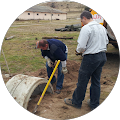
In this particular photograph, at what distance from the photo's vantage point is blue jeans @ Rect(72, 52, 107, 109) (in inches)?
98.1

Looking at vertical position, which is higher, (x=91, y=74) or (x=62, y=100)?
(x=91, y=74)

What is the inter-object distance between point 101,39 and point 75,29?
14455mm

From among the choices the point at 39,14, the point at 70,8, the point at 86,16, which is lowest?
the point at 86,16

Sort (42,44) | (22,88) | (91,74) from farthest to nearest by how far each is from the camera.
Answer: (42,44) < (22,88) < (91,74)

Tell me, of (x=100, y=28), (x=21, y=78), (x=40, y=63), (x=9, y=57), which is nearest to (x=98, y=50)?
(x=100, y=28)

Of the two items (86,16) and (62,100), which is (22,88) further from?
(86,16)

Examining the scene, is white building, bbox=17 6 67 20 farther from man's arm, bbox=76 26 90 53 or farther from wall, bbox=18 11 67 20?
man's arm, bbox=76 26 90 53

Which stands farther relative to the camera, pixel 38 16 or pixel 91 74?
pixel 38 16

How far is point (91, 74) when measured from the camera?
2645 millimetres

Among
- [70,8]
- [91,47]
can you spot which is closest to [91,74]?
[91,47]

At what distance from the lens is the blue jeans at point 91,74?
2.49 m

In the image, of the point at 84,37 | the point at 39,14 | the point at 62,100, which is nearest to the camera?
the point at 84,37

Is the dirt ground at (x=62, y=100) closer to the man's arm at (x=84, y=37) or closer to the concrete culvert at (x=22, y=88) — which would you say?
the concrete culvert at (x=22, y=88)

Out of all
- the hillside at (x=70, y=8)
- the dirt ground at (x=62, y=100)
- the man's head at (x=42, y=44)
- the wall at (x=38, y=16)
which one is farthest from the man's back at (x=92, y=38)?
the hillside at (x=70, y=8)
